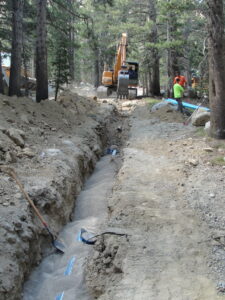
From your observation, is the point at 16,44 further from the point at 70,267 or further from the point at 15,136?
the point at 70,267

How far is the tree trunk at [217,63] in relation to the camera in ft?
30.0

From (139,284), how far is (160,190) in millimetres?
2960

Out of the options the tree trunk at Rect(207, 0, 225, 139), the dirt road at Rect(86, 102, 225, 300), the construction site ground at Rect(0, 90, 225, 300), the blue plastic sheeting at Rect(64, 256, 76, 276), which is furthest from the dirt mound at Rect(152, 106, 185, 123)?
the blue plastic sheeting at Rect(64, 256, 76, 276)

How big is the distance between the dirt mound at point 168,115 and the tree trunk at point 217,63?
4.02 meters

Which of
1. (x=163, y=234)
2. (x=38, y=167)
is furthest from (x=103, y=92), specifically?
(x=163, y=234)

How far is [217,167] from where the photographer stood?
7816mm

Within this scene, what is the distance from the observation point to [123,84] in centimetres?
2206

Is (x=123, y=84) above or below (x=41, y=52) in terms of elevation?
below

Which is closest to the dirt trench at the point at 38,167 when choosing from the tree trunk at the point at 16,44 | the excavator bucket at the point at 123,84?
the tree trunk at the point at 16,44

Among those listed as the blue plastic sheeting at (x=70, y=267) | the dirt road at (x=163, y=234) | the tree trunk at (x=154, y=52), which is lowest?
the blue plastic sheeting at (x=70, y=267)

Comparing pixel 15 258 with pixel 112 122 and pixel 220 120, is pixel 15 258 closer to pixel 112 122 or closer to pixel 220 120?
pixel 220 120

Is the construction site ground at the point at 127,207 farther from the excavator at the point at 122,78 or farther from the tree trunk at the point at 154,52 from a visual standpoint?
the tree trunk at the point at 154,52

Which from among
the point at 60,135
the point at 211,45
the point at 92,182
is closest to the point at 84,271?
the point at 92,182

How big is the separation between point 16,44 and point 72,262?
9.72 meters
